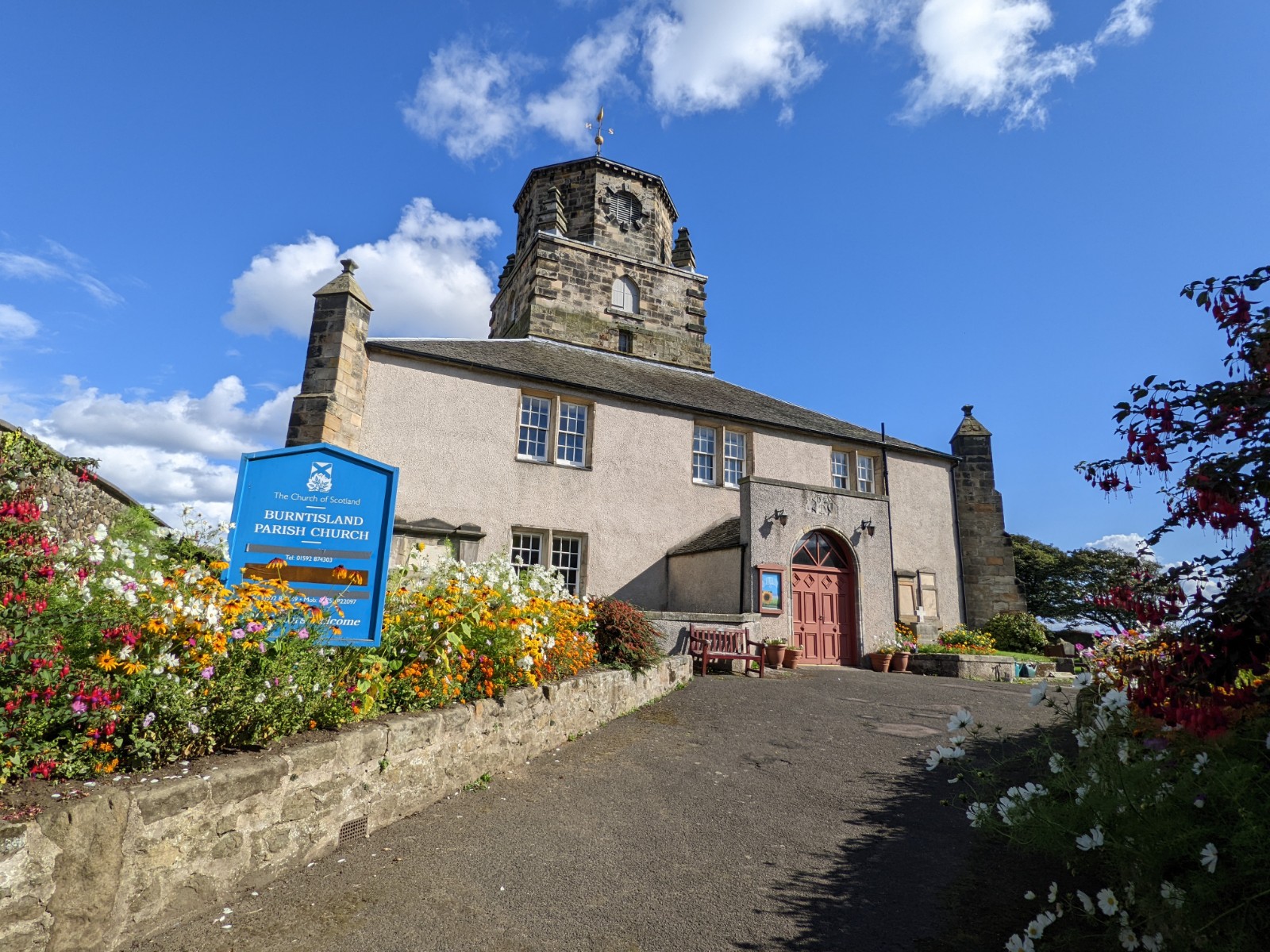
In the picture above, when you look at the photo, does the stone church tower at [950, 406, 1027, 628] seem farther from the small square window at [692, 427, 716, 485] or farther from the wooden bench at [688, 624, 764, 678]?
the wooden bench at [688, 624, 764, 678]

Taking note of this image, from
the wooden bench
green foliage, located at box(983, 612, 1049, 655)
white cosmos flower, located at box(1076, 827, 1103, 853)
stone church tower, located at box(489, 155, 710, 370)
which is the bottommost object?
white cosmos flower, located at box(1076, 827, 1103, 853)

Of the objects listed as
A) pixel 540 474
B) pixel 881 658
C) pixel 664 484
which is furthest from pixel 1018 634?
pixel 540 474

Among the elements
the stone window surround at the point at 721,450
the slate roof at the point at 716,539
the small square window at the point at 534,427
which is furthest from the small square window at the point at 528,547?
the stone window surround at the point at 721,450

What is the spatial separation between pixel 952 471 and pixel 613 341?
1212 cm

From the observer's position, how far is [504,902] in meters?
3.90

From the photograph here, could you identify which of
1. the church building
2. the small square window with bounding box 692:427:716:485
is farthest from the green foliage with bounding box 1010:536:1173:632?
the small square window with bounding box 692:427:716:485

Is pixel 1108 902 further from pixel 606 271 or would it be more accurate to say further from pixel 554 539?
pixel 606 271

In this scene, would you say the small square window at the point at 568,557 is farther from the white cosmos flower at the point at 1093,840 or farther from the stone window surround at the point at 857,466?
A: the white cosmos flower at the point at 1093,840

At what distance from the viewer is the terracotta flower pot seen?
16.1m

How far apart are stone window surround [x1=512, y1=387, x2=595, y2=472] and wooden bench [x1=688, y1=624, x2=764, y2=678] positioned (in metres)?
5.11

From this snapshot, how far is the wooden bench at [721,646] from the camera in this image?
13.0m

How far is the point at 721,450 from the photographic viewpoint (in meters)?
18.6

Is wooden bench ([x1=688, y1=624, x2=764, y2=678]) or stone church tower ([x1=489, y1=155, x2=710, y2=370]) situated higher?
stone church tower ([x1=489, y1=155, x2=710, y2=370])

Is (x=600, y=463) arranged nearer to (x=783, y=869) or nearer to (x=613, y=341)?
(x=613, y=341)
